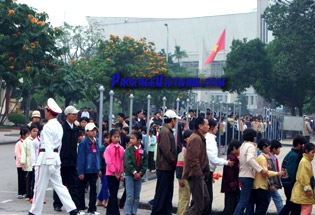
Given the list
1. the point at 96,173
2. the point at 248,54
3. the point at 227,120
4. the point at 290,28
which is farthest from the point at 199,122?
the point at 248,54

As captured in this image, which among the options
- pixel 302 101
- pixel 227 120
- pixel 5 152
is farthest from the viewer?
pixel 302 101

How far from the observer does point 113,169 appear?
12.5m

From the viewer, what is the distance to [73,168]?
1295 cm

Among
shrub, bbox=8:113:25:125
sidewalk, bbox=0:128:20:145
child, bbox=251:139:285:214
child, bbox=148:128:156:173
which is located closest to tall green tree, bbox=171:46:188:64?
shrub, bbox=8:113:25:125

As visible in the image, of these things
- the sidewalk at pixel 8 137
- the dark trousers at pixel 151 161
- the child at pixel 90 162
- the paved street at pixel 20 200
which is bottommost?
the paved street at pixel 20 200

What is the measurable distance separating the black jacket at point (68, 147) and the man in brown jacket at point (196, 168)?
7.69 feet

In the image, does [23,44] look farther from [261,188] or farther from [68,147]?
[261,188]

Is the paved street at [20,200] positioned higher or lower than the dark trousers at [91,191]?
lower

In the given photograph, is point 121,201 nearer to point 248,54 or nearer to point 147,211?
point 147,211

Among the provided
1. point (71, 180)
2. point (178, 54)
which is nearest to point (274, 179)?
point (71, 180)

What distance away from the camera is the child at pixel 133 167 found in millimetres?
12578

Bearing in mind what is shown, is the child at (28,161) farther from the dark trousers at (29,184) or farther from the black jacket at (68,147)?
the black jacket at (68,147)

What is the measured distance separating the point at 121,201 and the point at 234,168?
287cm

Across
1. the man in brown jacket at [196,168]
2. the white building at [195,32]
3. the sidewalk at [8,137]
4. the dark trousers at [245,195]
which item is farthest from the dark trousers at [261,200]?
the white building at [195,32]
